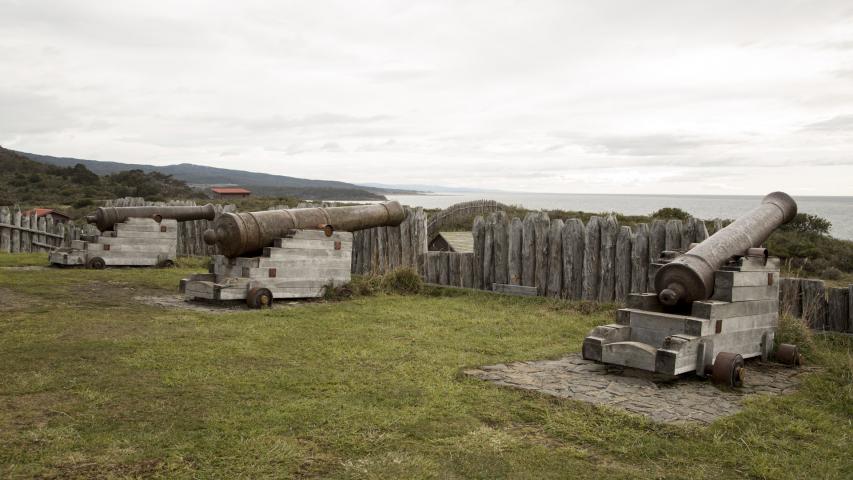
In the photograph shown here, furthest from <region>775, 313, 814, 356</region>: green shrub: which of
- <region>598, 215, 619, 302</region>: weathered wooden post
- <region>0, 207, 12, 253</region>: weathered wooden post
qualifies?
<region>0, 207, 12, 253</region>: weathered wooden post

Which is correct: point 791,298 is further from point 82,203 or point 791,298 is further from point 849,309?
point 82,203

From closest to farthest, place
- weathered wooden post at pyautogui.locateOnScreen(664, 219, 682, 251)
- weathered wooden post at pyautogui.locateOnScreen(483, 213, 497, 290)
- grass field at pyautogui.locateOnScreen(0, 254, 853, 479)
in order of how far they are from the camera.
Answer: grass field at pyautogui.locateOnScreen(0, 254, 853, 479) → weathered wooden post at pyautogui.locateOnScreen(664, 219, 682, 251) → weathered wooden post at pyautogui.locateOnScreen(483, 213, 497, 290)

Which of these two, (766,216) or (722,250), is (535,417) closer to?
(722,250)

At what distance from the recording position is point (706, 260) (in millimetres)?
6605

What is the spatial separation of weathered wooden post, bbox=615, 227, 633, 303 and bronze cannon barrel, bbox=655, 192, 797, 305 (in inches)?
109

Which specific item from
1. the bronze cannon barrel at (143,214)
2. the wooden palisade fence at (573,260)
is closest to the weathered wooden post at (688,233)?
the wooden palisade fence at (573,260)

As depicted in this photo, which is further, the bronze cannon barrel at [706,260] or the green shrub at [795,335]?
the green shrub at [795,335]

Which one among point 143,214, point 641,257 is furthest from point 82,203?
point 641,257

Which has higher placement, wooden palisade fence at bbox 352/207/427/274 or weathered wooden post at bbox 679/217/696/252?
weathered wooden post at bbox 679/217/696/252

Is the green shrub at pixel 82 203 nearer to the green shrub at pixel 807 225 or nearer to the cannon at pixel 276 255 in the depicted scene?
the cannon at pixel 276 255

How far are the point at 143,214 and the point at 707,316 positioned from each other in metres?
12.8

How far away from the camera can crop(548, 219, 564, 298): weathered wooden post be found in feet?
35.9

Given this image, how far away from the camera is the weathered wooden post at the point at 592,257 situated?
34.6 feet

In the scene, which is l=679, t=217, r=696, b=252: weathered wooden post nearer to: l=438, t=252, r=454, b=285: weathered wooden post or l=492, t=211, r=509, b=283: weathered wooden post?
l=492, t=211, r=509, b=283: weathered wooden post
